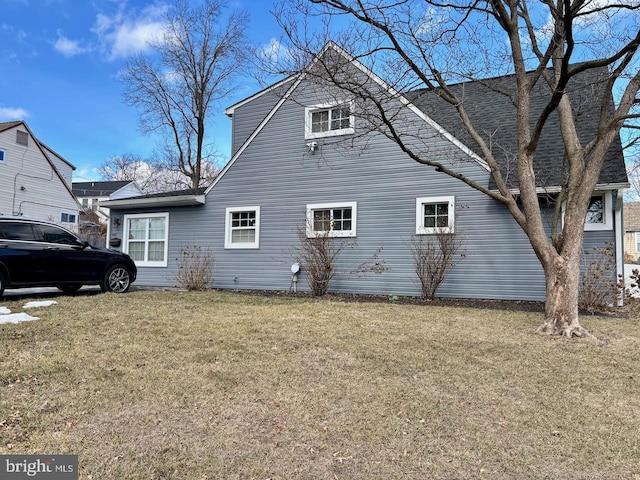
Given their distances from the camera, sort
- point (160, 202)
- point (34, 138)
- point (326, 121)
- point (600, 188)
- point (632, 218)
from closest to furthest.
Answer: point (600, 188), point (326, 121), point (160, 202), point (34, 138), point (632, 218)

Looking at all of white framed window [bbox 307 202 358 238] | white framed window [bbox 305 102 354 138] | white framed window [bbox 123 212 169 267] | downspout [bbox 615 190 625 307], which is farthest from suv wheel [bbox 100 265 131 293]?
downspout [bbox 615 190 625 307]

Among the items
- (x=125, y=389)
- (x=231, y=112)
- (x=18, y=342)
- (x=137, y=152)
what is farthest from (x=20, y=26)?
(x=137, y=152)

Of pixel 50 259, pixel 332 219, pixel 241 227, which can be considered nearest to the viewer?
pixel 50 259

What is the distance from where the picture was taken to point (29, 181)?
23.9 meters

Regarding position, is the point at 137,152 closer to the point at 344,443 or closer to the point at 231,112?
the point at 231,112

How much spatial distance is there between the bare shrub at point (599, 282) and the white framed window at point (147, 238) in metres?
11.5

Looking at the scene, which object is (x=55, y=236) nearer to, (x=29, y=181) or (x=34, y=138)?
(x=29, y=181)

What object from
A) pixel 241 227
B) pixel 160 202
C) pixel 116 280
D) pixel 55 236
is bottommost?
pixel 116 280

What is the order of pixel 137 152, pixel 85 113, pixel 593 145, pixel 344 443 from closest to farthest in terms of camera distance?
1. pixel 344 443
2. pixel 593 145
3. pixel 85 113
4. pixel 137 152

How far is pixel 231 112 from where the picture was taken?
14445 millimetres

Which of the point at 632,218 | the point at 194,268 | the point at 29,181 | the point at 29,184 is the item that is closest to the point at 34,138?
the point at 29,181

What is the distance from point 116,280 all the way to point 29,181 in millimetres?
18906

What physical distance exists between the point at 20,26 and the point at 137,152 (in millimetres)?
29349

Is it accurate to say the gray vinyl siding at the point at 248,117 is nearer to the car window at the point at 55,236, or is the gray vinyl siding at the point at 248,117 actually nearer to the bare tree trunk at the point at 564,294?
the car window at the point at 55,236
